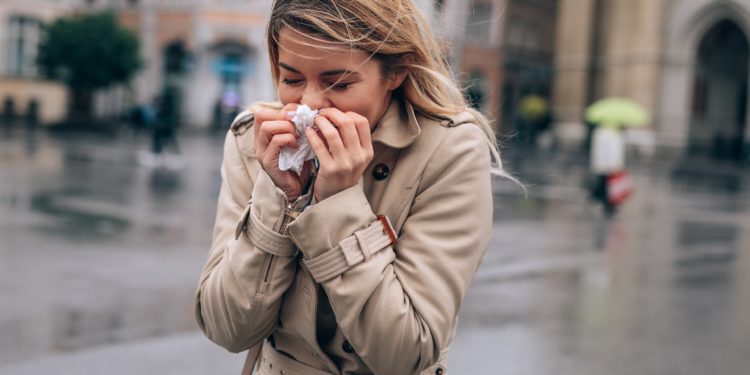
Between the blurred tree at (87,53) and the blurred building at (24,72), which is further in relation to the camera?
the blurred building at (24,72)

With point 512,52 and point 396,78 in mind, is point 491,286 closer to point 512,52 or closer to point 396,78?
point 396,78

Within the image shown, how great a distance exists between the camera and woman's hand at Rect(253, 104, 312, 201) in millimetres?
1806

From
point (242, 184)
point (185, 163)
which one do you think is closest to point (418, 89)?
point (242, 184)

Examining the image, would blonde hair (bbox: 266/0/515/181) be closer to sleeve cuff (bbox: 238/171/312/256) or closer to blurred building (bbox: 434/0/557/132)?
sleeve cuff (bbox: 238/171/312/256)

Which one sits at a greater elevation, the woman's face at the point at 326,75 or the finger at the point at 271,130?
the woman's face at the point at 326,75

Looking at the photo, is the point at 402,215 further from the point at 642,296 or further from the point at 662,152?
the point at 662,152

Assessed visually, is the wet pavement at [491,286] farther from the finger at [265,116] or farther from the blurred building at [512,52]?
the blurred building at [512,52]

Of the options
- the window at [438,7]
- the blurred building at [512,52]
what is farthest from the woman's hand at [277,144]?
the blurred building at [512,52]

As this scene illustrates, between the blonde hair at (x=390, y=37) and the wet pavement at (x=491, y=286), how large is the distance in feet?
12.2

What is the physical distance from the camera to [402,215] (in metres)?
1.97

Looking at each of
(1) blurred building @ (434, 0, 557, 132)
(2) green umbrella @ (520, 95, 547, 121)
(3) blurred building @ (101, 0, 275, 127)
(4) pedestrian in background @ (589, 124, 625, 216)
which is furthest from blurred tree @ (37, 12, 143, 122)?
(4) pedestrian in background @ (589, 124, 625, 216)

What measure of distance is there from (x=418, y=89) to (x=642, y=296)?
6709mm

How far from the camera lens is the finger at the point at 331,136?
5.76ft

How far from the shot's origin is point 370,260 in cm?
182
